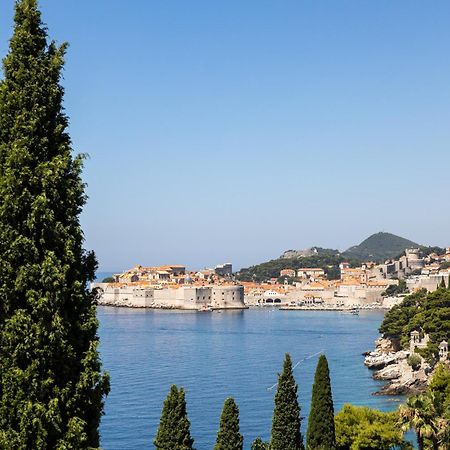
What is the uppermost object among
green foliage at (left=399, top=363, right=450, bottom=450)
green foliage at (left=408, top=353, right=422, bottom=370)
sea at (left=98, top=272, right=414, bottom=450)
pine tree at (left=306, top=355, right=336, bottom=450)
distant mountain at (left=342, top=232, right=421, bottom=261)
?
distant mountain at (left=342, top=232, right=421, bottom=261)

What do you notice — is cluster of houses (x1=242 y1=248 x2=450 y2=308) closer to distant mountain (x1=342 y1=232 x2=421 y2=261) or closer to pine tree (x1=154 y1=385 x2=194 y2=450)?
pine tree (x1=154 y1=385 x2=194 y2=450)

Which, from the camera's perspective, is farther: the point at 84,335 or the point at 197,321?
the point at 197,321

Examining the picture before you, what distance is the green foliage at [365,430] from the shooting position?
12.2 m

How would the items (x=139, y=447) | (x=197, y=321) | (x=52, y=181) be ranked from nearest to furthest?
1. (x=52, y=181)
2. (x=139, y=447)
3. (x=197, y=321)

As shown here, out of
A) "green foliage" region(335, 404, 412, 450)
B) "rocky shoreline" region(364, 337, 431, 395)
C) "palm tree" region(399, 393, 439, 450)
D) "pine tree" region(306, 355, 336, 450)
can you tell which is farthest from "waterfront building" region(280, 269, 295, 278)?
"palm tree" region(399, 393, 439, 450)

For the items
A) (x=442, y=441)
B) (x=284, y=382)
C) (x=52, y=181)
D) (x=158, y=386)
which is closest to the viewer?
(x=52, y=181)

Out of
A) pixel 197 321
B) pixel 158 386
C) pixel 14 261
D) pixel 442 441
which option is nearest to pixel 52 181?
pixel 14 261

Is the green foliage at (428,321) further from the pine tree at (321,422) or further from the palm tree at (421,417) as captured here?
the palm tree at (421,417)

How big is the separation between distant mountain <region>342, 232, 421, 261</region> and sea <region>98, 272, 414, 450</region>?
117 meters

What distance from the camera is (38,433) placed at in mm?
3289

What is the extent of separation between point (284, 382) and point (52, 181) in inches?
283

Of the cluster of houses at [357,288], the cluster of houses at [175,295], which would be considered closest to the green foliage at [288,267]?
the cluster of houses at [357,288]

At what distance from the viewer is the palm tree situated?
810 centimetres

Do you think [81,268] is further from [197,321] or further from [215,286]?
[215,286]
